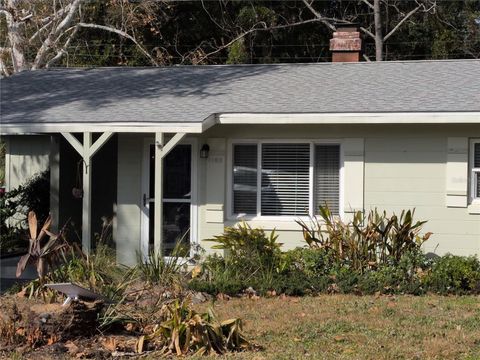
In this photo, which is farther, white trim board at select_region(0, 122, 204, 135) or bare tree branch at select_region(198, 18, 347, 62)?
bare tree branch at select_region(198, 18, 347, 62)

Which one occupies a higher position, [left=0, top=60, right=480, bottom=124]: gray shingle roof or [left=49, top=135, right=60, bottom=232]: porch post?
[left=0, top=60, right=480, bottom=124]: gray shingle roof

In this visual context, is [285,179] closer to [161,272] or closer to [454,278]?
[161,272]

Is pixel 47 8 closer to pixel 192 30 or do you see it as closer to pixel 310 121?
pixel 192 30

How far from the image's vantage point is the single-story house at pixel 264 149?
11984mm

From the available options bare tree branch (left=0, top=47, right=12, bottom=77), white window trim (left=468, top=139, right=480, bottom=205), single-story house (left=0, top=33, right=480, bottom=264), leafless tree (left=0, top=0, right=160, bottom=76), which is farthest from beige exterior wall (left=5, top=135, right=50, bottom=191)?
bare tree branch (left=0, top=47, right=12, bottom=77)

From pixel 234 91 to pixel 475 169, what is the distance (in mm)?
4368

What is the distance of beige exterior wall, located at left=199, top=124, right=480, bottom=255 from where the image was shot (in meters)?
12.0

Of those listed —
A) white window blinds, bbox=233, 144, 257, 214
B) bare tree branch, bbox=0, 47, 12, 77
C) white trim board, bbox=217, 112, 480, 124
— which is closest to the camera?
white trim board, bbox=217, 112, 480, 124

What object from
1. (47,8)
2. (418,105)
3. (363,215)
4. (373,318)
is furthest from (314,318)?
(47,8)

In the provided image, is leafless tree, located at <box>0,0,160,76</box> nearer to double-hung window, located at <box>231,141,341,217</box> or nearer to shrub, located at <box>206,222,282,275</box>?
double-hung window, located at <box>231,141,341,217</box>

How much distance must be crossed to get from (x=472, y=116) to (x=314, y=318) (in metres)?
4.28

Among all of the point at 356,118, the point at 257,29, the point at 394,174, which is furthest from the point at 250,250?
the point at 257,29

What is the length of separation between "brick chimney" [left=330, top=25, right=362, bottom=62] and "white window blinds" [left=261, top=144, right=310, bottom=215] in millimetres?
3889

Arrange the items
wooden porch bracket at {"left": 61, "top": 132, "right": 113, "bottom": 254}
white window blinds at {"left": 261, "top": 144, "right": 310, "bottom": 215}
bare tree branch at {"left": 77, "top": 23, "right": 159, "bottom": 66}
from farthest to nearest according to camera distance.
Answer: bare tree branch at {"left": 77, "top": 23, "right": 159, "bottom": 66}
white window blinds at {"left": 261, "top": 144, "right": 310, "bottom": 215}
wooden porch bracket at {"left": 61, "top": 132, "right": 113, "bottom": 254}
